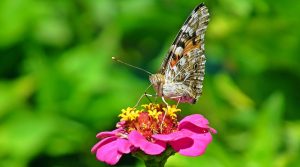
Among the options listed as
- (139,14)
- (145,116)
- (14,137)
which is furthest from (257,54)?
(145,116)

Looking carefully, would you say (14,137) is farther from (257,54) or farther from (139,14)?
(257,54)

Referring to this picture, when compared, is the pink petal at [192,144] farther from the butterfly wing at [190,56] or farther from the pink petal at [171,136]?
the butterfly wing at [190,56]

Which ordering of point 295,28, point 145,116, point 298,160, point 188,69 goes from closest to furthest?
point 145,116
point 188,69
point 298,160
point 295,28

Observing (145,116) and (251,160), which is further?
(251,160)

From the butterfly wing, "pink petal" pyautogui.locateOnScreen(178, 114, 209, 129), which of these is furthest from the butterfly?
"pink petal" pyautogui.locateOnScreen(178, 114, 209, 129)

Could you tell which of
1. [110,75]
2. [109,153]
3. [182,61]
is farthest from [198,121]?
[110,75]

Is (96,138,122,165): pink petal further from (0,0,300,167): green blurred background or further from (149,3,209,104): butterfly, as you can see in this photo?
(0,0,300,167): green blurred background
